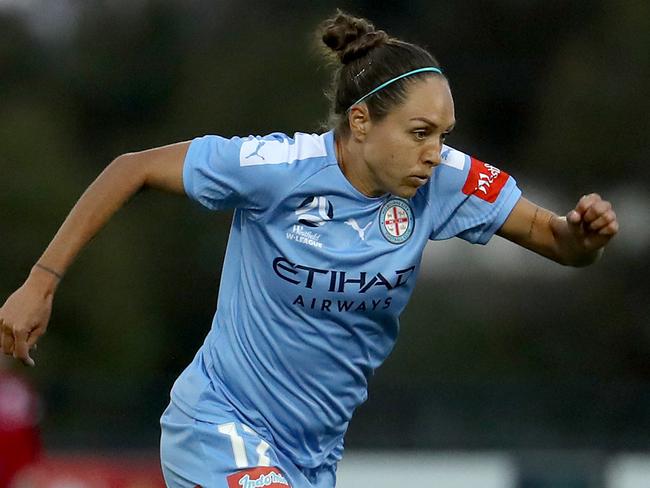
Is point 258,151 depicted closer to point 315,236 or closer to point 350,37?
point 315,236

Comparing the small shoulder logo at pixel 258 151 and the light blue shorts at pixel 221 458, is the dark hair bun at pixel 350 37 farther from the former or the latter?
the light blue shorts at pixel 221 458

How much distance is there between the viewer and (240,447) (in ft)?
14.7

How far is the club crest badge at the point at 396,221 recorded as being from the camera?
452 cm

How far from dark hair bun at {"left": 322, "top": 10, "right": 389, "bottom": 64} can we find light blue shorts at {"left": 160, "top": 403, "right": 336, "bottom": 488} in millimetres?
1080

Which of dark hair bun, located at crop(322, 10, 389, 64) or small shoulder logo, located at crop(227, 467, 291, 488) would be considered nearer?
small shoulder logo, located at crop(227, 467, 291, 488)

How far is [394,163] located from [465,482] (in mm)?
A: 3393

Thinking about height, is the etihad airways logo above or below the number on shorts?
above

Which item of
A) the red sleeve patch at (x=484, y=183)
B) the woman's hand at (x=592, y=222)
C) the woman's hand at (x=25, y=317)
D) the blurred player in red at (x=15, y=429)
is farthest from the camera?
the blurred player in red at (x=15, y=429)

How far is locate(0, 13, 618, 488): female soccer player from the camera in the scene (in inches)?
175

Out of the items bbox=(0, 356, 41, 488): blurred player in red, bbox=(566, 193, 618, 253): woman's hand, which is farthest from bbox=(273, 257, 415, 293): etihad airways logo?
bbox=(0, 356, 41, 488): blurred player in red

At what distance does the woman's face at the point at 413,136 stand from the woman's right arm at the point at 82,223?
562mm

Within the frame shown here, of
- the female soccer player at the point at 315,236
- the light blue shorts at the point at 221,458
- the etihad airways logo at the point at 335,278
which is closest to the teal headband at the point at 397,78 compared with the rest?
the female soccer player at the point at 315,236

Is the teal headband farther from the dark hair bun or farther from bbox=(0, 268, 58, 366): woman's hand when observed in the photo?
bbox=(0, 268, 58, 366): woman's hand

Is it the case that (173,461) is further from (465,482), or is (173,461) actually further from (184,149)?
(465,482)
